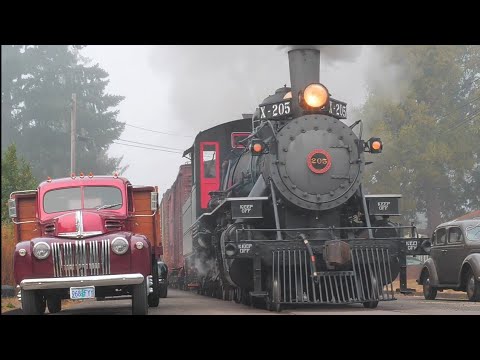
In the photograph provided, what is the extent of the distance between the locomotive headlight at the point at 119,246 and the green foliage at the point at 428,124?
81.4 feet

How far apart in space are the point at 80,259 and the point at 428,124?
2736 cm

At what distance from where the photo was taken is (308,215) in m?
13.0

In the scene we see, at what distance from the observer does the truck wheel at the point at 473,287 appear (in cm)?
1546

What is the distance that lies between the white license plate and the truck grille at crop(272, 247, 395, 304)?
2.73 m

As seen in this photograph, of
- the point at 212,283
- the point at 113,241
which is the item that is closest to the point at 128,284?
the point at 113,241

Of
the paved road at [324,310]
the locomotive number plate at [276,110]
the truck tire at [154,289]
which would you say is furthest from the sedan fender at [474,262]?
the truck tire at [154,289]

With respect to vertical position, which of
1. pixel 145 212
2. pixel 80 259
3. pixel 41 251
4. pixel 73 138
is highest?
pixel 73 138

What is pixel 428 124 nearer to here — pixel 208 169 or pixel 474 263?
pixel 208 169

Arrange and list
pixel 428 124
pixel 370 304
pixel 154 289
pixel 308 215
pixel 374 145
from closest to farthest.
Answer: pixel 370 304 < pixel 308 215 < pixel 374 145 < pixel 154 289 < pixel 428 124

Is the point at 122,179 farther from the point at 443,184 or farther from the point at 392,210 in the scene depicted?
the point at 443,184

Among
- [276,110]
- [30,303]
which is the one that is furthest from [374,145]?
[30,303]

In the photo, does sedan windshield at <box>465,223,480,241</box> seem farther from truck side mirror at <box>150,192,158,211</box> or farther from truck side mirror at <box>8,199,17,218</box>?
truck side mirror at <box>8,199,17,218</box>

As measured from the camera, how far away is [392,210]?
13.3 metres

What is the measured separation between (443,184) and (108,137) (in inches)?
641
